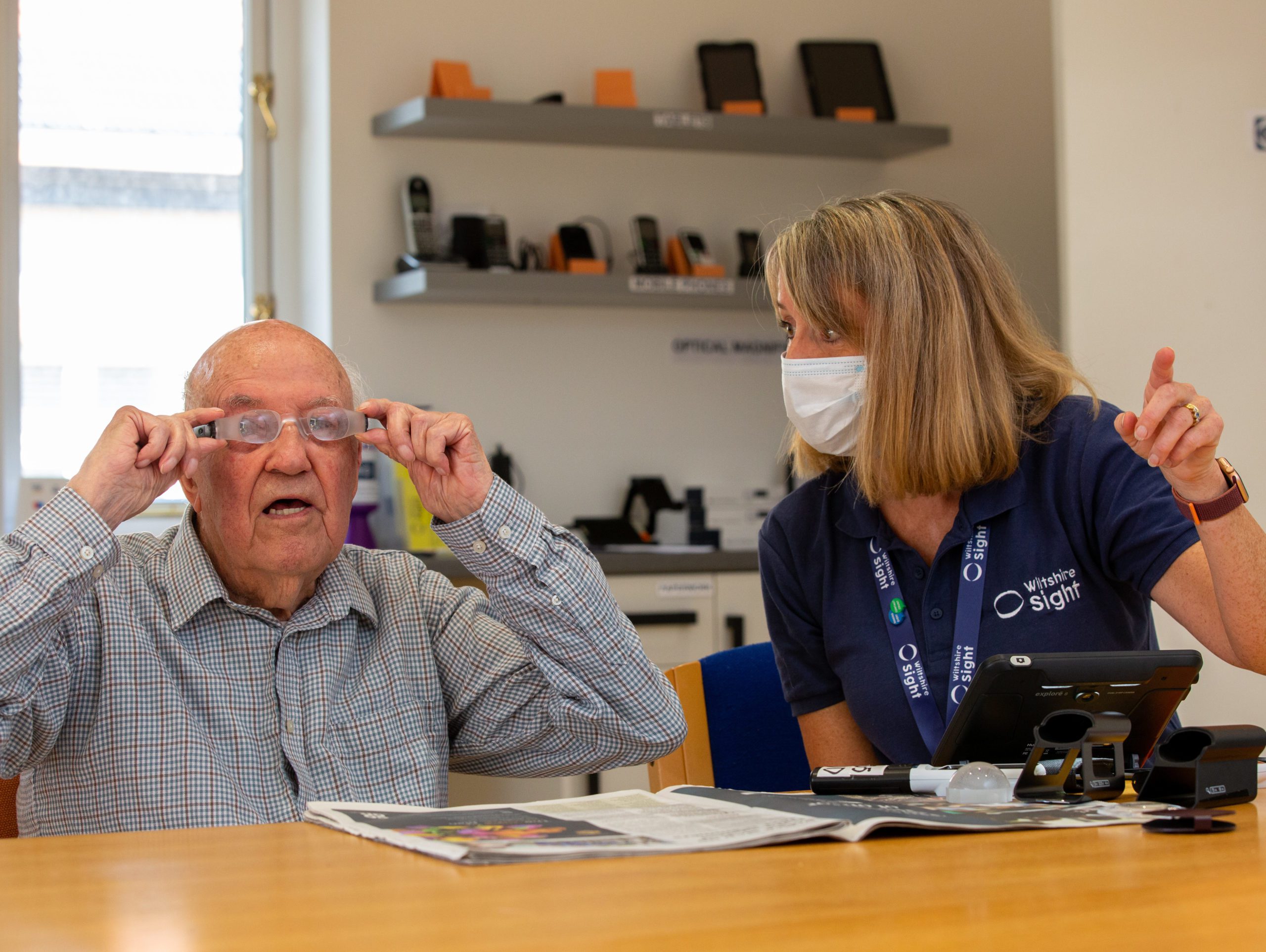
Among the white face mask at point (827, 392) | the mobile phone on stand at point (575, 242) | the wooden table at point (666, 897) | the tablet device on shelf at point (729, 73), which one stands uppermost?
the tablet device on shelf at point (729, 73)

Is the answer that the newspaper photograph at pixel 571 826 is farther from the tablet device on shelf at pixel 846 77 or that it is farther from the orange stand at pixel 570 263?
the tablet device on shelf at pixel 846 77

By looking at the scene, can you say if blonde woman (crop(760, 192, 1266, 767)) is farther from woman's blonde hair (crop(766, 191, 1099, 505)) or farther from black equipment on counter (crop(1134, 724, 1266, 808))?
black equipment on counter (crop(1134, 724, 1266, 808))

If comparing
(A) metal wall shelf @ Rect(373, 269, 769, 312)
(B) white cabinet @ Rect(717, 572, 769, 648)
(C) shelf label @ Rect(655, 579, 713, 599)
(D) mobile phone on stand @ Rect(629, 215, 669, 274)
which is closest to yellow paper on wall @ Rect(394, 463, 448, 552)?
(A) metal wall shelf @ Rect(373, 269, 769, 312)

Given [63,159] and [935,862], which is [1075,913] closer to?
[935,862]

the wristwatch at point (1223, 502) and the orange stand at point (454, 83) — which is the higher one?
the orange stand at point (454, 83)

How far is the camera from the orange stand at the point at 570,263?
14.1ft

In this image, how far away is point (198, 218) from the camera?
440 cm

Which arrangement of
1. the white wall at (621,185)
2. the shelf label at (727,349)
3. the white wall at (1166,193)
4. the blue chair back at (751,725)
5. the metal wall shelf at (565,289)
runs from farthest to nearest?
1. the shelf label at (727,349)
2. the white wall at (621,185)
3. the metal wall shelf at (565,289)
4. the white wall at (1166,193)
5. the blue chair back at (751,725)

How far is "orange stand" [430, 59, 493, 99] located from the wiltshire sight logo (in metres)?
2.76

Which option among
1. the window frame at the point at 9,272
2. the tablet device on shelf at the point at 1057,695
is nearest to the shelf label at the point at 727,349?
the window frame at the point at 9,272

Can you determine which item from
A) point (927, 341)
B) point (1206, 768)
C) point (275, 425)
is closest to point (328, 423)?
point (275, 425)

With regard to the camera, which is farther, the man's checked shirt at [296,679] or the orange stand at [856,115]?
the orange stand at [856,115]

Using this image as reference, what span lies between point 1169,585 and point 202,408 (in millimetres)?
1298

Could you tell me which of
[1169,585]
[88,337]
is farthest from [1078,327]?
[88,337]
